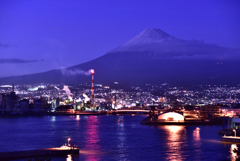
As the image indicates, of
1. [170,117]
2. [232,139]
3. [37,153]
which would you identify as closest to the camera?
[37,153]

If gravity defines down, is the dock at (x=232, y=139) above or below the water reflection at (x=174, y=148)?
above

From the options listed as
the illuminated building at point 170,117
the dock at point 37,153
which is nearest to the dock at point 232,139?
the dock at point 37,153

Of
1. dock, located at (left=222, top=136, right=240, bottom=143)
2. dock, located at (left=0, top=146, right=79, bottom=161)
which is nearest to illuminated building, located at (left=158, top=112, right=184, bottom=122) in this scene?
dock, located at (left=222, top=136, right=240, bottom=143)

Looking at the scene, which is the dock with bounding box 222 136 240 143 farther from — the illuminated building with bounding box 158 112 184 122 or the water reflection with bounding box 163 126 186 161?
the illuminated building with bounding box 158 112 184 122

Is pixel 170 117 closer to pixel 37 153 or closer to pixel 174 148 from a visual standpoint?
pixel 174 148

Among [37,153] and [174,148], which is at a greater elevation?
[37,153]

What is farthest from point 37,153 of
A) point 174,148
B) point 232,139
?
Answer: point 232,139

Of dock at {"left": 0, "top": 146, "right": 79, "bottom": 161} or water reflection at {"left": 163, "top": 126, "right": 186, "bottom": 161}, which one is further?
water reflection at {"left": 163, "top": 126, "right": 186, "bottom": 161}

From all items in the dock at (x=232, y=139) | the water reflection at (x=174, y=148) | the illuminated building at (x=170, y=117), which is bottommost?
the water reflection at (x=174, y=148)

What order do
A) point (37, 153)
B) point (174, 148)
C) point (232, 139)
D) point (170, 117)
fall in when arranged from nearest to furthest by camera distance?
point (37, 153) < point (174, 148) < point (232, 139) < point (170, 117)

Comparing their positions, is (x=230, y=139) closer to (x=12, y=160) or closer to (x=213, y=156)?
(x=213, y=156)

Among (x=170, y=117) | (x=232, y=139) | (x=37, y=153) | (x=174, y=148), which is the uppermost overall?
(x=170, y=117)

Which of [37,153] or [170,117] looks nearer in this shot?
[37,153]

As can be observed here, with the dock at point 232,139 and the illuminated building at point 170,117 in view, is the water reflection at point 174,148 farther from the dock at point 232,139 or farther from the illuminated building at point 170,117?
the illuminated building at point 170,117
